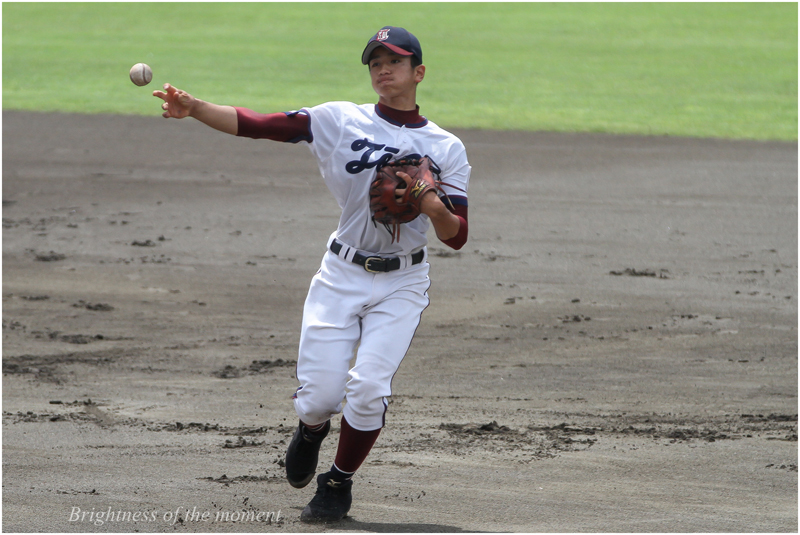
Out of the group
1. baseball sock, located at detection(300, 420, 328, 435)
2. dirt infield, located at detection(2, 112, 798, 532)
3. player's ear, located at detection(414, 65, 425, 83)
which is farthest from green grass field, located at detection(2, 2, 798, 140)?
baseball sock, located at detection(300, 420, 328, 435)

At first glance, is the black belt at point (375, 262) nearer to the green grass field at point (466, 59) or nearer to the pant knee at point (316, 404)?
the pant knee at point (316, 404)

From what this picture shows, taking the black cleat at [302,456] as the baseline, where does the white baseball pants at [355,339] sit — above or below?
above

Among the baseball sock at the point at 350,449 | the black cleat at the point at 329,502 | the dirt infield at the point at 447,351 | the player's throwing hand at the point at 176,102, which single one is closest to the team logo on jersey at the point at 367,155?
the player's throwing hand at the point at 176,102

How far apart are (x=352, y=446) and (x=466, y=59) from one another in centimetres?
1902

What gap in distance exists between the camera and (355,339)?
387 cm

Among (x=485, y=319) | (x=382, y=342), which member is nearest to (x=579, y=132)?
(x=485, y=319)

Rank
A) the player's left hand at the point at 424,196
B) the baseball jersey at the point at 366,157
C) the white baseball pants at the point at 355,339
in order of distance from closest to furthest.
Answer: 1. the player's left hand at the point at 424,196
2. the white baseball pants at the point at 355,339
3. the baseball jersey at the point at 366,157

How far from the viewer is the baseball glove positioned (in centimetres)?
359

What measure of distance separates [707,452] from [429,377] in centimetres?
182

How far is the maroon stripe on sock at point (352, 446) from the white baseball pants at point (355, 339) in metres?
0.04

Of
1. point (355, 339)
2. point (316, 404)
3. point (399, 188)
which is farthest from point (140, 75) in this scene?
point (316, 404)

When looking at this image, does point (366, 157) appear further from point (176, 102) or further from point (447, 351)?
point (447, 351)

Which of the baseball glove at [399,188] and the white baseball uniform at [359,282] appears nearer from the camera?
the baseball glove at [399,188]

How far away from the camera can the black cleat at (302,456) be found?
395 cm
